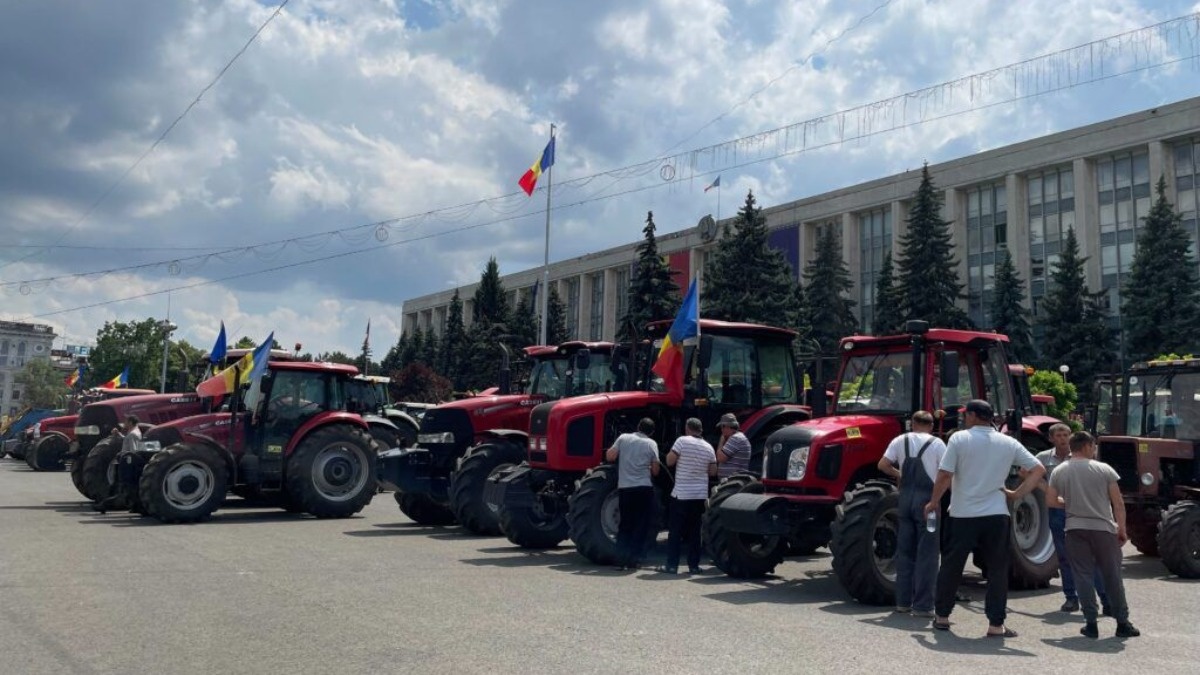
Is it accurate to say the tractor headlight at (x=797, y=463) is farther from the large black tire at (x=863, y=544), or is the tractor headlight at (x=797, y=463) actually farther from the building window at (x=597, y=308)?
the building window at (x=597, y=308)

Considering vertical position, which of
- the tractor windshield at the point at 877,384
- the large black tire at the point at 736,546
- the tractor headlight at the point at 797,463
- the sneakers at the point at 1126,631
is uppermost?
the tractor windshield at the point at 877,384

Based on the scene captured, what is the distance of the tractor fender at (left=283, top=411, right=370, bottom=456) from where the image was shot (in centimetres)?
1616

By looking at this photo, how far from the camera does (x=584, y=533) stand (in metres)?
10.9

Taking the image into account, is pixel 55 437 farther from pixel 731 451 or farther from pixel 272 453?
pixel 731 451

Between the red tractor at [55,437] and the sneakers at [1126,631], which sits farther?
the red tractor at [55,437]

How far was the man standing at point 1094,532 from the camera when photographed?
295 inches

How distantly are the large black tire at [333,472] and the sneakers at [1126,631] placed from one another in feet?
38.6

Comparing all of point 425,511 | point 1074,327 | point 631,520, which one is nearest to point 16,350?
point 1074,327

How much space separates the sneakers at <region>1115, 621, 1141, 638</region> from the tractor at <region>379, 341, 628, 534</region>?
7510mm

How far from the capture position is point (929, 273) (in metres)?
45.5

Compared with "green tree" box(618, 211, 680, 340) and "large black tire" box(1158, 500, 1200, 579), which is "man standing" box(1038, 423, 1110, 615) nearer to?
"large black tire" box(1158, 500, 1200, 579)

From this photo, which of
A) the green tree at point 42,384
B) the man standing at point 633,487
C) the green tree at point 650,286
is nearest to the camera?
the man standing at point 633,487

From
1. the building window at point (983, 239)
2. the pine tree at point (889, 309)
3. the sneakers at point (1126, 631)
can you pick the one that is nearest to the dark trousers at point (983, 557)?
the sneakers at point (1126, 631)

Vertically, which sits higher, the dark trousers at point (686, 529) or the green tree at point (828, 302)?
the green tree at point (828, 302)
